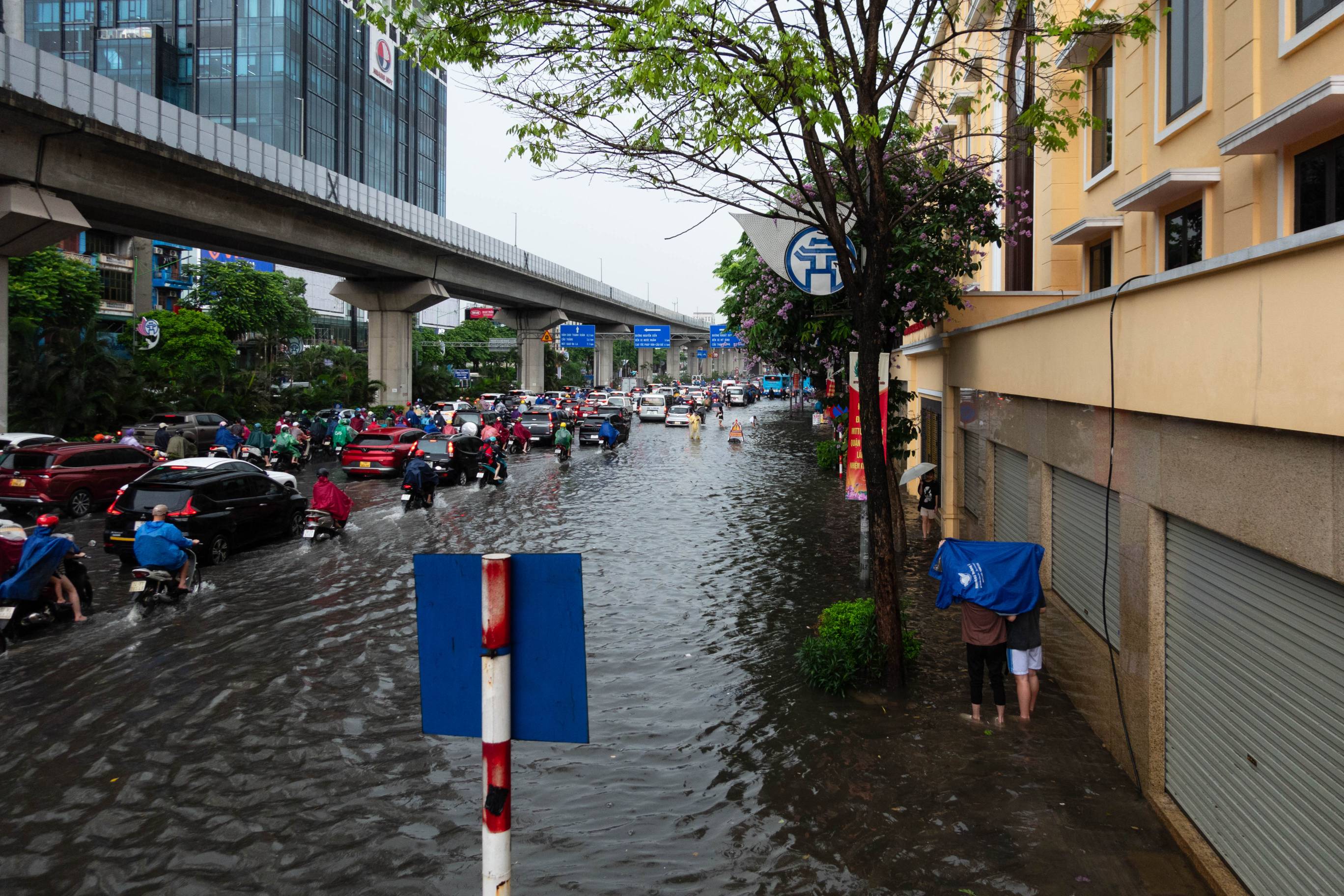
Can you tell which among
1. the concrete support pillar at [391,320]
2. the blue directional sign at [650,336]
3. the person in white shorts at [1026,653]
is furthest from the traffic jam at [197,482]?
the blue directional sign at [650,336]

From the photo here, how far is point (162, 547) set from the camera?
12.0 meters

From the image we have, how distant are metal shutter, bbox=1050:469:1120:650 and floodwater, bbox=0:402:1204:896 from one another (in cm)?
99

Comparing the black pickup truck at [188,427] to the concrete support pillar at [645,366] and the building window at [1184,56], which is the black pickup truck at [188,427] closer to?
the building window at [1184,56]

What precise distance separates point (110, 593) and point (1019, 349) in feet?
40.3

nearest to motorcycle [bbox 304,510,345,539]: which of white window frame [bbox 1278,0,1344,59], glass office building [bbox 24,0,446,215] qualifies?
white window frame [bbox 1278,0,1344,59]

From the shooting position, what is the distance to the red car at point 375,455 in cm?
2761

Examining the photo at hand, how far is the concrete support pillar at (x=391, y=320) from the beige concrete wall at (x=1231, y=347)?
138 feet

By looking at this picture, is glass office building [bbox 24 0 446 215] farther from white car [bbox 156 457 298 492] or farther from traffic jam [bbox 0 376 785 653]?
white car [bbox 156 457 298 492]

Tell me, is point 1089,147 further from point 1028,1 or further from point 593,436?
point 593,436

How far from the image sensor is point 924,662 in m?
10.2

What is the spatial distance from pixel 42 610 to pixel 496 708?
1077cm

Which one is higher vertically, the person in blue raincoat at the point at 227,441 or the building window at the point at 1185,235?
the building window at the point at 1185,235

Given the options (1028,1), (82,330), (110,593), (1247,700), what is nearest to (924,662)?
(1247,700)

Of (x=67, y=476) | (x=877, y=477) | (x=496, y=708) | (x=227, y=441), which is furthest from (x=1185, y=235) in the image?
(x=227, y=441)
